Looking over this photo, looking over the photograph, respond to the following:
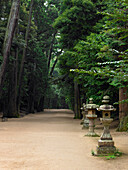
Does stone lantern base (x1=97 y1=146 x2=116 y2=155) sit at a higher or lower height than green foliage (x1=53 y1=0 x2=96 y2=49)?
lower

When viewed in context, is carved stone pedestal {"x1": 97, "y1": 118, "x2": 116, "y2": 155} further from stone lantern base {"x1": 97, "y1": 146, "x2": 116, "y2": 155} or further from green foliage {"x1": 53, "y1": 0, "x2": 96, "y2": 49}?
green foliage {"x1": 53, "y1": 0, "x2": 96, "y2": 49}

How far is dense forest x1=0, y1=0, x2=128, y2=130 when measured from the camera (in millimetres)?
7612

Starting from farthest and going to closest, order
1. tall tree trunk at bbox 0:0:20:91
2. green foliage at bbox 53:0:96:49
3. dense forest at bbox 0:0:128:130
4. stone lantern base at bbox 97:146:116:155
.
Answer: tall tree trunk at bbox 0:0:20:91, green foliage at bbox 53:0:96:49, dense forest at bbox 0:0:128:130, stone lantern base at bbox 97:146:116:155

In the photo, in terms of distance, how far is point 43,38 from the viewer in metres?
40.2

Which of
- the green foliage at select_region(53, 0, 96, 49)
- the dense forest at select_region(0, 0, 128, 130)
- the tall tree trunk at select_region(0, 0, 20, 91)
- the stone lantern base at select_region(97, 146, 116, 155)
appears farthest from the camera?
the tall tree trunk at select_region(0, 0, 20, 91)

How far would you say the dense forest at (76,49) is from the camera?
7.61 meters

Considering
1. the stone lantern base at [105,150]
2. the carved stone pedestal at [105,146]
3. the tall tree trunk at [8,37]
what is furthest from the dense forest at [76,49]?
the stone lantern base at [105,150]

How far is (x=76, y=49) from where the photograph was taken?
600 inches

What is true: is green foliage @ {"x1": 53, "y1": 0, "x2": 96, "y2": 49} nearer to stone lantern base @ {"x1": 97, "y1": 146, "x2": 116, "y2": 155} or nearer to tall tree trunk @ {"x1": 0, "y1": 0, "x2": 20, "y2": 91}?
tall tree trunk @ {"x1": 0, "y1": 0, "x2": 20, "y2": 91}

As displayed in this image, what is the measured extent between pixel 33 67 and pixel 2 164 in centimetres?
3199

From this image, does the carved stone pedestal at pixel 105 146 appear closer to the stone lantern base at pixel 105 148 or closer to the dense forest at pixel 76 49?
the stone lantern base at pixel 105 148

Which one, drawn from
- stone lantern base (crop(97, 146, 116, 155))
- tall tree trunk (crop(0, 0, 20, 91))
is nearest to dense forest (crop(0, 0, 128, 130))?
tall tree trunk (crop(0, 0, 20, 91))

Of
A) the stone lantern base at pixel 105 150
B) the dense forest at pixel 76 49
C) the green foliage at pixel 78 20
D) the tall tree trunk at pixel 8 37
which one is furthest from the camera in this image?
the tall tree trunk at pixel 8 37

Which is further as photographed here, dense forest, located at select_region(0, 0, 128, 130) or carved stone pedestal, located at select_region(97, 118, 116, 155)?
dense forest, located at select_region(0, 0, 128, 130)
